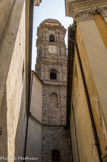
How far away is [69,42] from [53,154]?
10.6 meters

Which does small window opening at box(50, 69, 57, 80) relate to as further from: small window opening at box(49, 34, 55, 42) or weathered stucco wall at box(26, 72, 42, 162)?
small window opening at box(49, 34, 55, 42)

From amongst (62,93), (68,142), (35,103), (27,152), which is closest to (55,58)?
(62,93)

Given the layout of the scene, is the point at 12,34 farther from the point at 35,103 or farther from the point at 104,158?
the point at 35,103

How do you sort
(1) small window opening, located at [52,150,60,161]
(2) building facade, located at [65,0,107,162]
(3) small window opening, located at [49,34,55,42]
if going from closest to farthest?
(2) building facade, located at [65,0,107,162]
(1) small window opening, located at [52,150,60,161]
(3) small window opening, located at [49,34,55,42]

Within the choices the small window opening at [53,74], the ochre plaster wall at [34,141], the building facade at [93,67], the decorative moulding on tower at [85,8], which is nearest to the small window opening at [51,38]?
the small window opening at [53,74]

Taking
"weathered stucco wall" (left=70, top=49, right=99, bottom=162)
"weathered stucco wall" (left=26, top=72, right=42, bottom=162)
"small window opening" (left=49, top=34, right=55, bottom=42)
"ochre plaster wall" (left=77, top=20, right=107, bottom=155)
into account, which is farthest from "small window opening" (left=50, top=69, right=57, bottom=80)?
"ochre plaster wall" (left=77, top=20, right=107, bottom=155)

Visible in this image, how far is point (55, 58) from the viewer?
2306 cm

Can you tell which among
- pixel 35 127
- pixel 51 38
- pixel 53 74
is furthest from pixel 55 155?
pixel 51 38

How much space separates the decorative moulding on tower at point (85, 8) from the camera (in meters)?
5.96

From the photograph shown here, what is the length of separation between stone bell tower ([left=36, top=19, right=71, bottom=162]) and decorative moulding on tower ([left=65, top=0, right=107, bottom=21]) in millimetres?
11428

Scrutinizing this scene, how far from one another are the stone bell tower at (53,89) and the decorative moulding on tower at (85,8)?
11428mm

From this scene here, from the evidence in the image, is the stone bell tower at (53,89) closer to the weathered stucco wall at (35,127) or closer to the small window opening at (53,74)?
the small window opening at (53,74)

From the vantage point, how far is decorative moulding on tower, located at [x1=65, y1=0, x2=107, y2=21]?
596 centimetres

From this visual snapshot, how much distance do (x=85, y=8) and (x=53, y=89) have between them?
13155mm
